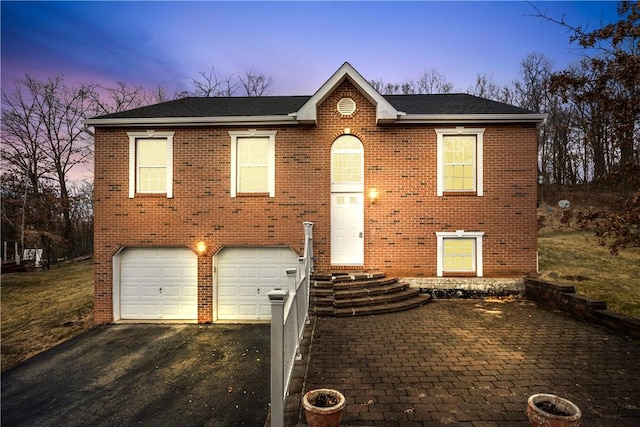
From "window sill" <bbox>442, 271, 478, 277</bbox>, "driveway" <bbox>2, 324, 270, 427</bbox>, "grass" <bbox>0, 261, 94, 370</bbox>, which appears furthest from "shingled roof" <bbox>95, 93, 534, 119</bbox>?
"grass" <bbox>0, 261, 94, 370</bbox>

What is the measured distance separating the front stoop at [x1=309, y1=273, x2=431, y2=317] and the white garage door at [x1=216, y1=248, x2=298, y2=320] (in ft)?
4.82

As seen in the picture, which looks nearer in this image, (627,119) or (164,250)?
(627,119)

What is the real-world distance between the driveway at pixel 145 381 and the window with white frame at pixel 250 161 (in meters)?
4.63

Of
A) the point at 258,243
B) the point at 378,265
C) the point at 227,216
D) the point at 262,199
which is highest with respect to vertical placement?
the point at 262,199

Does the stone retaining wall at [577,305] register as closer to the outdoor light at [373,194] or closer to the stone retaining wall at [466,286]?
the stone retaining wall at [466,286]

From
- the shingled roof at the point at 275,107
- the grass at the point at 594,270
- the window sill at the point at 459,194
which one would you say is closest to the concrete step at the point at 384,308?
the window sill at the point at 459,194

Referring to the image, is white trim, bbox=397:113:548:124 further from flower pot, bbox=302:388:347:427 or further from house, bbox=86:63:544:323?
flower pot, bbox=302:388:347:427

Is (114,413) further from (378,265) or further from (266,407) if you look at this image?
(378,265)

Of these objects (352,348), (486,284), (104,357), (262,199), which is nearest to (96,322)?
(104,357)

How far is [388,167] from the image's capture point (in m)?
9.43

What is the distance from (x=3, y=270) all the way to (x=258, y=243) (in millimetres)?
19958

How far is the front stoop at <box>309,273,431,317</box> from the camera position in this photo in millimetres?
7301

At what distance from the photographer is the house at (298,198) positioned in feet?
30.4

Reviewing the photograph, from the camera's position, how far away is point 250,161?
31.8 feet
